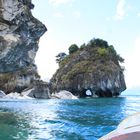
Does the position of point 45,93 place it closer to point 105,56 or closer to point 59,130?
point 105,56

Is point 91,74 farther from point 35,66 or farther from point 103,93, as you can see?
point 35,66

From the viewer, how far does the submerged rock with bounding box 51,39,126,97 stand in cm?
11694

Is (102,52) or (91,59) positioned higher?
(102,52)

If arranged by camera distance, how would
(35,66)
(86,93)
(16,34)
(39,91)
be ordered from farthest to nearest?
1. (86,93)
2. (35,66)
3. (39,91)
4. (16,34)

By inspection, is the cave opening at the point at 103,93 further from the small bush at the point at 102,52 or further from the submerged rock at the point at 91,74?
the small bush at the point at 102,52

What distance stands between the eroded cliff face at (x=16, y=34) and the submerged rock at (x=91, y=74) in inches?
1081

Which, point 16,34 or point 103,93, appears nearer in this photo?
point 16,34

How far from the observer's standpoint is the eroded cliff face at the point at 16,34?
249 feet

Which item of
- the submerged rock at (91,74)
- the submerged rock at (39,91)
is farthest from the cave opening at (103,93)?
the submerged rock at (39,91)

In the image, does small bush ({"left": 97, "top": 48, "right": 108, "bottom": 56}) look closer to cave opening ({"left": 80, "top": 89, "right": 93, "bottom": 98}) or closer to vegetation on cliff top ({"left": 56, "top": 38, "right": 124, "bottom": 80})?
vegetation on cliff top ({"left": 56, "top": 38, "right": 124, "bottom": 80})

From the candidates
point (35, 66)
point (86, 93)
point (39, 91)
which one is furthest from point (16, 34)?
point (86, 93)

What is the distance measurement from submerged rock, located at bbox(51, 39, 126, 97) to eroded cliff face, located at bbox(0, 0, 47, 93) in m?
→ 27.5

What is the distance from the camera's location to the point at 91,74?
11938 centimetres

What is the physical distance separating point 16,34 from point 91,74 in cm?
4703
